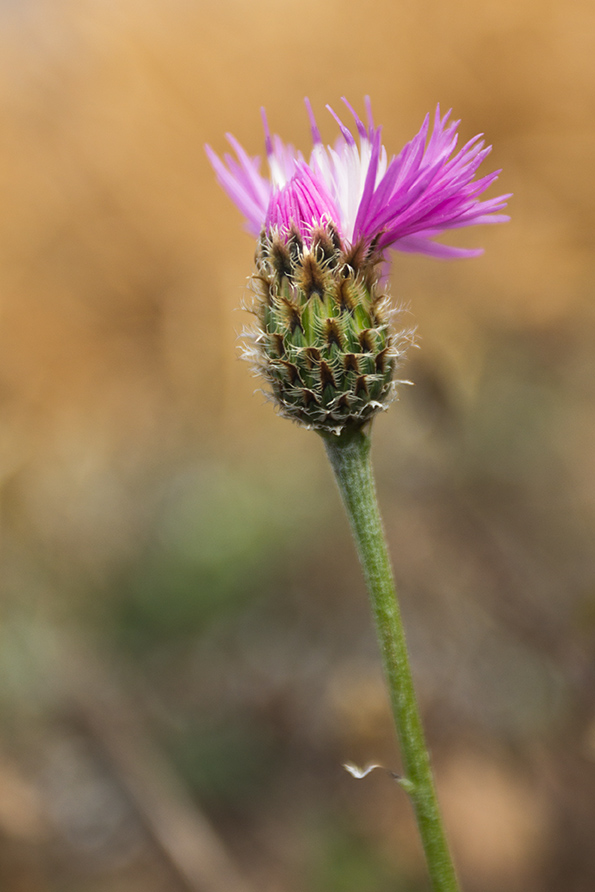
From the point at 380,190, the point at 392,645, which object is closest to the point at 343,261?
the point at 380,190

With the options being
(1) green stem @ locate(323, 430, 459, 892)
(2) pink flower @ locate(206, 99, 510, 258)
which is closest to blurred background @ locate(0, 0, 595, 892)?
(2) pink flower @ locate(206, 99, 510, 258)

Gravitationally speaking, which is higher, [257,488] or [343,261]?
[257,488]

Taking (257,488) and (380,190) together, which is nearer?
(380,190)

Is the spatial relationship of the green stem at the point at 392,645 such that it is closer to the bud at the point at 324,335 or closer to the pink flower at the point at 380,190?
the bud at the point at 324,335

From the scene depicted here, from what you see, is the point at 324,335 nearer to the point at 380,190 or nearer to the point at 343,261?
the point at 343,261

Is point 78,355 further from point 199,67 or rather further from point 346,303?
point 346,303

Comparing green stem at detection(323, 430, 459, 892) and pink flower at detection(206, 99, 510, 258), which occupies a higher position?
pink flower at detection(206, 99, 510, 258)

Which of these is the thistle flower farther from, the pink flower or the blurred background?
the blurred background

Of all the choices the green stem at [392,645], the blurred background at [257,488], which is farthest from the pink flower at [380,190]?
the blurred background at [257,488]
